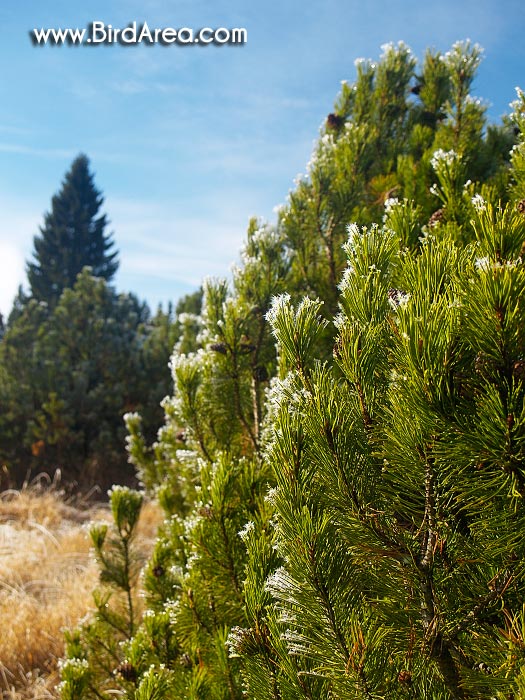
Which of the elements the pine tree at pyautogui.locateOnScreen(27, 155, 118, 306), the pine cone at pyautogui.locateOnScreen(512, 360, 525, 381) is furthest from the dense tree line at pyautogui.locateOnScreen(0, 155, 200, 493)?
the pine tree at pyautogui.locateOnScreen(27, 155, 118, 306)

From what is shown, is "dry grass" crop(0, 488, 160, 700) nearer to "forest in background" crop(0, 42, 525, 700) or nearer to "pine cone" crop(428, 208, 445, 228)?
"forest in background" crop(0, 42, 525, 700)

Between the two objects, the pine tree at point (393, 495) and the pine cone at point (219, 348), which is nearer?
the pine tree at point (393, 495)

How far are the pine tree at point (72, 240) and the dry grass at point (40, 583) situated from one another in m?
24.3

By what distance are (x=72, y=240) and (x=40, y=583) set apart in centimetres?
3075

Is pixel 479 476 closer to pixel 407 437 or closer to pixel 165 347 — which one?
pixel 407 437

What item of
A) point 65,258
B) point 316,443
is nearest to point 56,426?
point 316,443

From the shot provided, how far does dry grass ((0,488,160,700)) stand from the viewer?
12.2ft

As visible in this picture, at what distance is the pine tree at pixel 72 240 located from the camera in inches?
1217

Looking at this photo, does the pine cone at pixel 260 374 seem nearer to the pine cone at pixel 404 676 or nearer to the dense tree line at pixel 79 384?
the pine cone at pixel 404 676

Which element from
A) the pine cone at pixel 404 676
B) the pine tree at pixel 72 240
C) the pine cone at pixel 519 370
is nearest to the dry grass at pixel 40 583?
the pine cone at pixel 404 676

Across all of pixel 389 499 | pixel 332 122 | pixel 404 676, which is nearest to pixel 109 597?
pixel 404 676

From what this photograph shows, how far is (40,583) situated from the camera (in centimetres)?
491

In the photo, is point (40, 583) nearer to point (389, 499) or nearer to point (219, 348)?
point (219, 348)

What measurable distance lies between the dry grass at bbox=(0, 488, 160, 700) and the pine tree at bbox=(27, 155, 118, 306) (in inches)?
957
